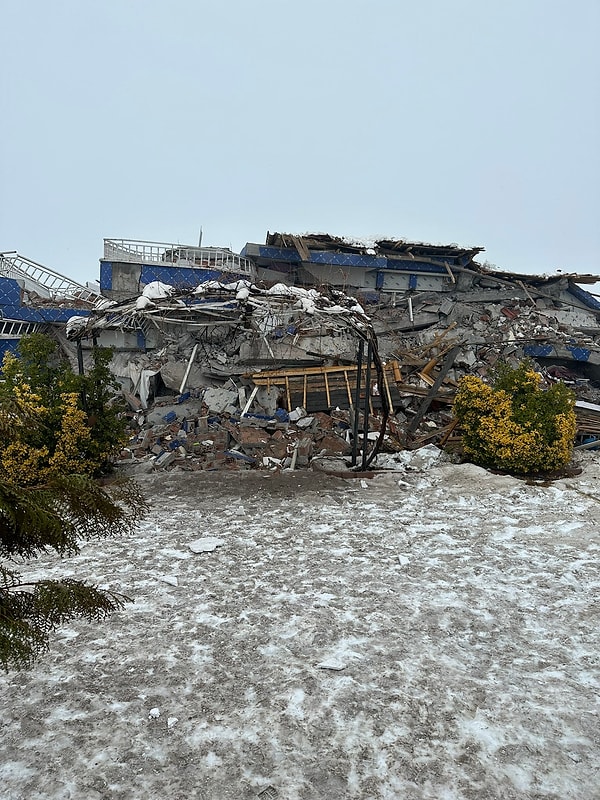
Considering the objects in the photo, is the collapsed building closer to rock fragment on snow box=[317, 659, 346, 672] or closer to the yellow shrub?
the yellow shrub

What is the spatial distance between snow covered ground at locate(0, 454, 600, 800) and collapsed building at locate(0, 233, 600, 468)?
4.60 metres

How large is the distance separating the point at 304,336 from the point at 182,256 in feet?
36.4

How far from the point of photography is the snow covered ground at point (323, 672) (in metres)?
3.18

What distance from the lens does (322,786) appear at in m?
3.09

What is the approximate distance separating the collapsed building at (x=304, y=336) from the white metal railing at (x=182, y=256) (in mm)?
72

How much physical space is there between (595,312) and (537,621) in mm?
24120

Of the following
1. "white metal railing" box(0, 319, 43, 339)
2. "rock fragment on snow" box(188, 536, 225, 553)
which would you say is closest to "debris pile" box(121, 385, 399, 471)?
"rock fragment on snow" box(188, 536, 225, 553)

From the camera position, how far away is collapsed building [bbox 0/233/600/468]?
10.8 m

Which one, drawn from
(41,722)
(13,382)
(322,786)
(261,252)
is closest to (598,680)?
(322,786)

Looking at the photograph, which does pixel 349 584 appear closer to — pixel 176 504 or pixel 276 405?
pixel 176 504

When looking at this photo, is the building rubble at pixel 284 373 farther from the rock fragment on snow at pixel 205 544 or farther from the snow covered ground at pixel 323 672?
the snow covered ground at pixel 323 672

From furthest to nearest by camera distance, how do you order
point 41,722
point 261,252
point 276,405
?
point 261,252, point 276,405, point 41,722

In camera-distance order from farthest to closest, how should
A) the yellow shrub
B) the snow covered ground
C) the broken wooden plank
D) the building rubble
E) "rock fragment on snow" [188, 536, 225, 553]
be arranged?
the broken wooden plank < the building rubble < the yellow shrub < "rock fragment on snow" [188, 536, 225, 553] < the snow covered ground

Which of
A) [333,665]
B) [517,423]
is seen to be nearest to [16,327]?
[517,423]
